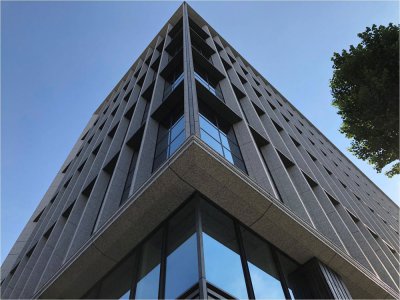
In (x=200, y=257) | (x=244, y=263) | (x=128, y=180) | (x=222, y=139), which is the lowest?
(x=200, y=257)

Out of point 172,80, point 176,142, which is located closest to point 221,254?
point 176,142

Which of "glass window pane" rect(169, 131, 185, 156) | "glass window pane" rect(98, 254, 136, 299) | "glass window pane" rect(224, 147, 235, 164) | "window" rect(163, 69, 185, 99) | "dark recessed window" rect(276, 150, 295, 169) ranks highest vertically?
"window" rect(163, 69, 185, 99)

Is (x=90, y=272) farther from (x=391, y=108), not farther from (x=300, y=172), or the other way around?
(x=391, y=108)

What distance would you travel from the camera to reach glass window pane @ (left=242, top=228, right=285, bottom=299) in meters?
9.52

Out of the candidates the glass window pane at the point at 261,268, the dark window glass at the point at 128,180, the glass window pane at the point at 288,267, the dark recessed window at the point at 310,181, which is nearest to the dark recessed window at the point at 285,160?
the dark recessed window at the point at 310,181

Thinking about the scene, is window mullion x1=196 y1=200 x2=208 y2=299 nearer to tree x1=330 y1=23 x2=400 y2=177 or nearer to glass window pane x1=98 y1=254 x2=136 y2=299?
glass window pane x1=98 y1=254 x2=136 y2=299

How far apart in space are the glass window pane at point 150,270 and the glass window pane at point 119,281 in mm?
491

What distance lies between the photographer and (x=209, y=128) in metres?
14.0

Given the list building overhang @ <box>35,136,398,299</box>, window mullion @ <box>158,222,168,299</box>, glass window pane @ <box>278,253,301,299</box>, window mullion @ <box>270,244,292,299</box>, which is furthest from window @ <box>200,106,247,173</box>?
window mullion @ <box>158,222,168,299</box>

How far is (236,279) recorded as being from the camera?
9039mm

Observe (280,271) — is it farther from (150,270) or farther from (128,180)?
(128,180)

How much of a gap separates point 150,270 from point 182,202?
222 centimetres

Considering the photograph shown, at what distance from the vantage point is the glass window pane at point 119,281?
34.8 ft

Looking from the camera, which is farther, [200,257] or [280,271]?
[280,271]
